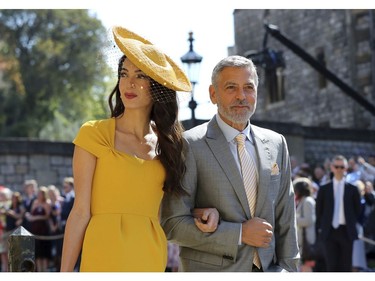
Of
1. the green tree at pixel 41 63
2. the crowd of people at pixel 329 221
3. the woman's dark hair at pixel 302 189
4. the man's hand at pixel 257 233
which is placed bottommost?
the crowd of people at pixel 329 221

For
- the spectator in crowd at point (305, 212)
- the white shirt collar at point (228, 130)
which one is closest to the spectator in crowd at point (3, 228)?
the spectator in crowd at point (305, 212)

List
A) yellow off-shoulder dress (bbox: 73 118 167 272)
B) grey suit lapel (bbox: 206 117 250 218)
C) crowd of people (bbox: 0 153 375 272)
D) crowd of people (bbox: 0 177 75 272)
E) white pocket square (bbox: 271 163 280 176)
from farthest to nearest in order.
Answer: crowd of people (bbox: 0 177 75 272), crowd of people (bbox: 0 153 375 272), white pocket square (bbox: 271 163 280 176), grey suit lapel (bbox: 206 117 250 218), yellow off-shoulder dress (bbox: 73 118 167 272)

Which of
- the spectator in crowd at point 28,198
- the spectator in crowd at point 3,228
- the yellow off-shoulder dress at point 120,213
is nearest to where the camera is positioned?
the yellow off-shoulder dress at point 120,213

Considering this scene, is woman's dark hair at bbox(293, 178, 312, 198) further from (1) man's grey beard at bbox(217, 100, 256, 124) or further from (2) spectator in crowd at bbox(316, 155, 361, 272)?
(1) man's grey beard at bbox(217, 100, 256, 124)

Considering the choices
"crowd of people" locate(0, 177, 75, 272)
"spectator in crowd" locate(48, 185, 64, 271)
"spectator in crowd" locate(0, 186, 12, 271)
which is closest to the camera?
"crowd of people" locate(0, 177, 75, 272)

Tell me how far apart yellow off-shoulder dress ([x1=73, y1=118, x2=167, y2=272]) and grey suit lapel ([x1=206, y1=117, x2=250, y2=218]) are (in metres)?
0.39

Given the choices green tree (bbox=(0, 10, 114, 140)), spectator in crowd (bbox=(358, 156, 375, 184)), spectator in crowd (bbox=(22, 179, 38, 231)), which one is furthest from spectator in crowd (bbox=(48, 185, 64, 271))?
green tree (bbox=(0, 10, 114, 140))

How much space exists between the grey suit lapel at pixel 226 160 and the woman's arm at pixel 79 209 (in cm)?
69

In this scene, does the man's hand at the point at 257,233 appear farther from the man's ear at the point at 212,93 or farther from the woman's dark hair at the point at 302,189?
Answer: the woman's dark hair at the point at 302,189

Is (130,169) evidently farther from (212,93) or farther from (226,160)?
(212,93)

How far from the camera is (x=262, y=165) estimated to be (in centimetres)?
487

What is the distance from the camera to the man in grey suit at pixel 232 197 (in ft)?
15.4

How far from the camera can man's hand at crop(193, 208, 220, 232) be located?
4637 mm

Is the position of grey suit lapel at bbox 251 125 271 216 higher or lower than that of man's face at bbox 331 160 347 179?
higher
